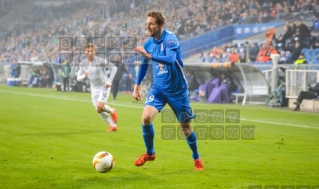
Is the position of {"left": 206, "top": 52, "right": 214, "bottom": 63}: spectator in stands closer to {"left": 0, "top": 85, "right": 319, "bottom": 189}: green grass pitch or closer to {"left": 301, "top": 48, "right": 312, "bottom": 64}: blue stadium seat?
{"left": 301, "top": 48, "right": 312, "bottom": 64}: blue stadium seat

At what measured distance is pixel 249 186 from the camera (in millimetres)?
7457

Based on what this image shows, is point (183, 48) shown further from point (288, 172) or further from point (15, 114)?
point (288, 172)

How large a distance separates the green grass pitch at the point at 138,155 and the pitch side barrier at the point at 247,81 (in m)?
7.10

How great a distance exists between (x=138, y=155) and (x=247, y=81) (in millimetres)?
15500

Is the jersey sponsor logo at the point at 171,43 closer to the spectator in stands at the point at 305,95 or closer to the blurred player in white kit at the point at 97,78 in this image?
the blurred player in white kit at the point at 97,78

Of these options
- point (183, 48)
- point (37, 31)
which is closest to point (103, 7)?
point (37, 31)

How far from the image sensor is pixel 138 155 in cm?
1028

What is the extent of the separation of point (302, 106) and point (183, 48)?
54.7 feet

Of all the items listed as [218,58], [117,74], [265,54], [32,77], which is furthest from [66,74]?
[265,54]

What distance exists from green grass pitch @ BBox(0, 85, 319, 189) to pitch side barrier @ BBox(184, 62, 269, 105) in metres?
7.10

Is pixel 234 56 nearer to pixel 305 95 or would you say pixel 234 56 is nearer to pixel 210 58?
pixel 210 58

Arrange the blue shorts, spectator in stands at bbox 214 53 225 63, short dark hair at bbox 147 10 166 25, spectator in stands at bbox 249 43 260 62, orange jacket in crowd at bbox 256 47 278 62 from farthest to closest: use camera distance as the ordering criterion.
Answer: spectator in stands at bbox 214 53 225 63 < spectator in stands at bbox 249 43 260 62 < orange jacket in crowd at bbox 256 47 278 62 < the blue shorts < short dark hair at bbox 147 10 166 25

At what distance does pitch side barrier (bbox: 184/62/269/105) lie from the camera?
2457cm

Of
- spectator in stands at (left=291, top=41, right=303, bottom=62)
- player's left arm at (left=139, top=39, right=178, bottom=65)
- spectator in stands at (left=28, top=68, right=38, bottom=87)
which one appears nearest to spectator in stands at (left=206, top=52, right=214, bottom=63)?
spectator in stands at (left=291, top=41, right=303, bottom=62)
